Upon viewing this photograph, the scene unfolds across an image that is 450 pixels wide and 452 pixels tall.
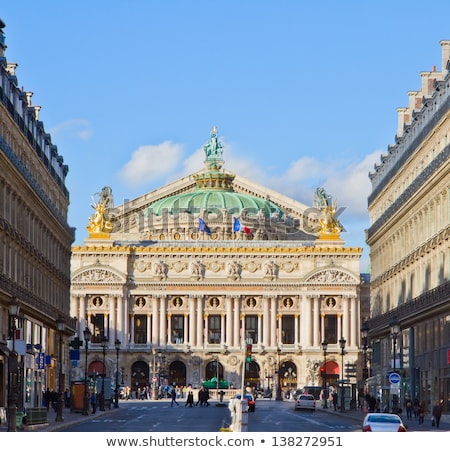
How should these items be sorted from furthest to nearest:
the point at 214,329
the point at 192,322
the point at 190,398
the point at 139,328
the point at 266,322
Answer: the point at 214,329
the point at 139,328
the point at 192,322
the point at 266,322
the point at 190,398

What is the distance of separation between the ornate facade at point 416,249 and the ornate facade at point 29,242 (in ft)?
71.4

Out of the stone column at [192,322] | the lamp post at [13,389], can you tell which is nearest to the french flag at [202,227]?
the stone column at [192,322]

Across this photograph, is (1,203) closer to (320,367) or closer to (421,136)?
(421,136)

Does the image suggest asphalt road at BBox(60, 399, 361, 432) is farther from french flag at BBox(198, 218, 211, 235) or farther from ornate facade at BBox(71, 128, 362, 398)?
french flag at BBox(198, 218, 211, 235)

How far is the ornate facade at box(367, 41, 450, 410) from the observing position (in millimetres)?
72694

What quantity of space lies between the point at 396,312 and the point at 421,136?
14.2 metres

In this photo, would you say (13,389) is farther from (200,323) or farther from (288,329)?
Result: (288,329)

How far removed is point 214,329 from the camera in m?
179

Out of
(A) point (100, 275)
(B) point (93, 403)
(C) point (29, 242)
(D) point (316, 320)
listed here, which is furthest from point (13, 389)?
(D) point (316, 320)

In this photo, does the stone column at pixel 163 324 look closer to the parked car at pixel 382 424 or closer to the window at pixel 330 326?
the window at pixel 330 326

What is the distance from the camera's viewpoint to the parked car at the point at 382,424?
3591 centimetres

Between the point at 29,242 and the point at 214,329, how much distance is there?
102039 millimetres

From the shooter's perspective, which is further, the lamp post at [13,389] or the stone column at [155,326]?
the stone column at [155,326]
